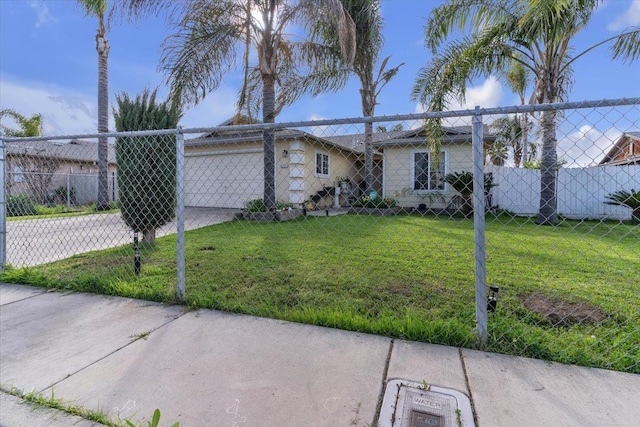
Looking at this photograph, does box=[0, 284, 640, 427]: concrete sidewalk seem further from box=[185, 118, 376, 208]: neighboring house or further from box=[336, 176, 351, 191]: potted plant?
box=[336, 176, 351, 191]: potted plant

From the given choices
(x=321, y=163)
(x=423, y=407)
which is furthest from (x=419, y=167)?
(x=423, y=407)

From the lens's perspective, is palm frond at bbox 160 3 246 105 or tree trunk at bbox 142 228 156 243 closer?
tree trunk at bbox 142 228 156 243

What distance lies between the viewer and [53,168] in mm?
16516

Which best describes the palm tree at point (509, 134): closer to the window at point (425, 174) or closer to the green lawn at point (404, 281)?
the window at point (425, 174)

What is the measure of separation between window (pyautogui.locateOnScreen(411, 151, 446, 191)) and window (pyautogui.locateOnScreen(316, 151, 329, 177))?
3.69 meters

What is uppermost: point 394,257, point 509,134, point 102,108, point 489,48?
point 509,134

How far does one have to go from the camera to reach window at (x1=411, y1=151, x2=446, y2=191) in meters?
12.3

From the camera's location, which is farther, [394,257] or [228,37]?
[228,37]

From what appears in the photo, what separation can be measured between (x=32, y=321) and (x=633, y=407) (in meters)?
4.43

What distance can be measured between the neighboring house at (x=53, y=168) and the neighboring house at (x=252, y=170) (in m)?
3.22

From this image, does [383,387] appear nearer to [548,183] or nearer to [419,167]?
[548,183]

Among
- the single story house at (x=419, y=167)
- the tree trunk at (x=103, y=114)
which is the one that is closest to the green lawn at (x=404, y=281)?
the single story house at (x=419, y=167)

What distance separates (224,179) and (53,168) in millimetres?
10269

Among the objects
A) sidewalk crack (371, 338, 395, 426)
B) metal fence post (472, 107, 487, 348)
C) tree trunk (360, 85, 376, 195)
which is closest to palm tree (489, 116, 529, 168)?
tree trunk (360, 85, 376, 195)
